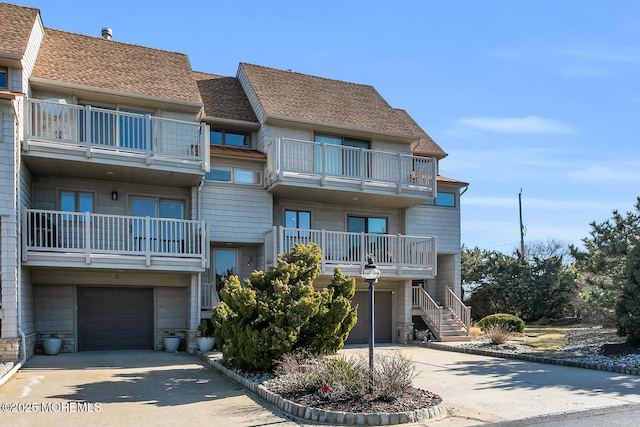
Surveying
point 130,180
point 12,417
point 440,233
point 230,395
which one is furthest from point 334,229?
point 12,417

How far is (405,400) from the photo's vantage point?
8.23 m

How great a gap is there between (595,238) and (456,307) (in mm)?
5813

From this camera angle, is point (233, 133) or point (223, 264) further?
point (233, 133)

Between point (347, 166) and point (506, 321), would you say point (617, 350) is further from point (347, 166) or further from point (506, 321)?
point (347, 166)

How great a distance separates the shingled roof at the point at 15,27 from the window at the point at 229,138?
6305 mm

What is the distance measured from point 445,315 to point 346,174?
681 cm

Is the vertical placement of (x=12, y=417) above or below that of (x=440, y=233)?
below

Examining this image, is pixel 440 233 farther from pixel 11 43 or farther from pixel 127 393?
pixel 11 43

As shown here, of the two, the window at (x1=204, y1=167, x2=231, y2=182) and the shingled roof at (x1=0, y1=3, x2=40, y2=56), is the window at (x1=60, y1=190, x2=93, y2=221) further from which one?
the shingled roof at (x1=0, y1=3, x2=40, y2=56)

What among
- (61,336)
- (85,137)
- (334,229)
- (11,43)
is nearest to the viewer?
(11,43)

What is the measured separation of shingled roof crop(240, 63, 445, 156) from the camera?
18719mm

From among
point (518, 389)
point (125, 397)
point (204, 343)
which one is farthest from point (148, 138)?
→ point (518, 389)

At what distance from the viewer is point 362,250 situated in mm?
17516

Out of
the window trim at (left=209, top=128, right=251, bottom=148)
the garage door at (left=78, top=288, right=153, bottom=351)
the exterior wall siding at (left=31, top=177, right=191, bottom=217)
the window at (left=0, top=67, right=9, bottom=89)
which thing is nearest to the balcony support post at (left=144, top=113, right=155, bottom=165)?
the exterior wall siding at (left=31, top=177, right=191, bottom=217)
